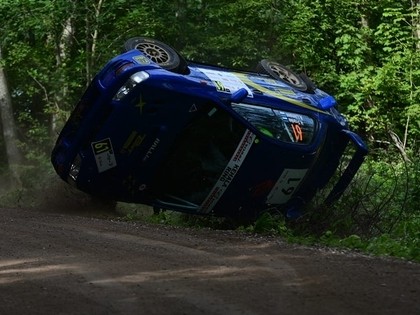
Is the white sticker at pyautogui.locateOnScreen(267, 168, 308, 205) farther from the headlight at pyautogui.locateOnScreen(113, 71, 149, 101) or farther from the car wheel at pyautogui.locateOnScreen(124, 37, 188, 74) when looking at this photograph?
the headlight at pyautogui.locateOnScreen(113, 71, 149, 101)

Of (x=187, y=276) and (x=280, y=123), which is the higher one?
(x=280, y=123)

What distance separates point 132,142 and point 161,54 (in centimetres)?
151

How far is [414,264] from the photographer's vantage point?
8.47m

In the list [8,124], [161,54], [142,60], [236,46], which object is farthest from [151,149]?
[8,124]

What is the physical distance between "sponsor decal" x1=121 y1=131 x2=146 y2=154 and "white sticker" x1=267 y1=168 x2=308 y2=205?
1844 millimetres

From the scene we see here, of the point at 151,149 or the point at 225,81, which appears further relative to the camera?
the point at 225,81

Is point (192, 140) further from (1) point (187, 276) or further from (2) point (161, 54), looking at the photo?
(1) point (187, 276)

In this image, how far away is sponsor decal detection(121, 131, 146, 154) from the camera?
37.0ft

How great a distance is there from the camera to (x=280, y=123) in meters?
11.5

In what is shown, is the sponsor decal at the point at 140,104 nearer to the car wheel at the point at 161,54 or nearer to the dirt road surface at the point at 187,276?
the car wheel at the point at 161,54

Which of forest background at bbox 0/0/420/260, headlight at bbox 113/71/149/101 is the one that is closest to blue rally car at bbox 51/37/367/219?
headlight at bbox 113/71/149/101

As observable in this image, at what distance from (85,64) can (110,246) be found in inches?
593

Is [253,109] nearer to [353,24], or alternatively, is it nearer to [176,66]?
[176,66]

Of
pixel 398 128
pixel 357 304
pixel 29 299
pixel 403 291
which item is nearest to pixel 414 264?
pixel 403 291
